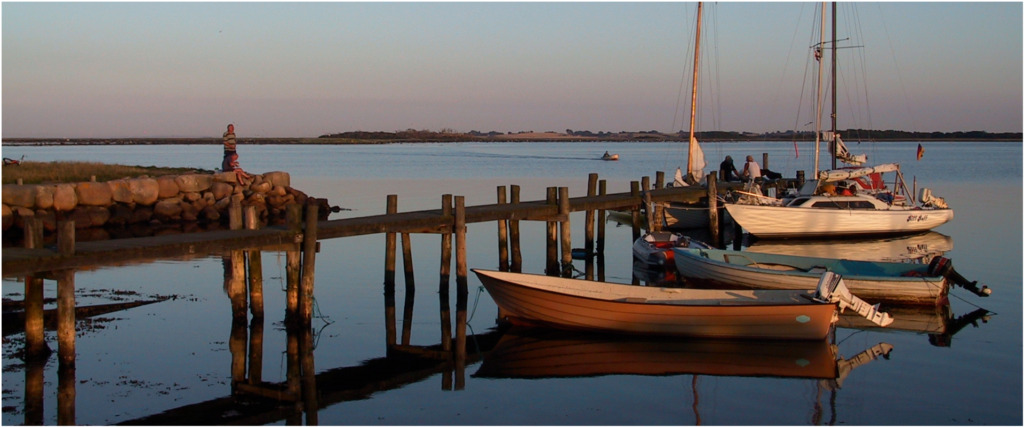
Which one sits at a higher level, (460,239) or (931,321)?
(460,239)

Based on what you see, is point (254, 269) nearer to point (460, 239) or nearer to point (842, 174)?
point (460, 239)

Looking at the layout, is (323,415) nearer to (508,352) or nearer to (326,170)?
(508,352)

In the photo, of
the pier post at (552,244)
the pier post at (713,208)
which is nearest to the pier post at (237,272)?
the pier post at (552,244)

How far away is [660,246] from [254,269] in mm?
10076

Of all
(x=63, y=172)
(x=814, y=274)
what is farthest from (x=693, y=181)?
(x=63, y=172)

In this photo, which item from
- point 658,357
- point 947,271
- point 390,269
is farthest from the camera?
point 390,269

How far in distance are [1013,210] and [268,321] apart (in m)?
31.8

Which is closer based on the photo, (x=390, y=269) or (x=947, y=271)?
(x=947, y=271)

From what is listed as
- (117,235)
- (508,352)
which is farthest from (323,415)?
(117,235)

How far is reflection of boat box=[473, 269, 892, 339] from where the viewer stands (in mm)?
14469

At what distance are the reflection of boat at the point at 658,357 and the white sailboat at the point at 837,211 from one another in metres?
12.3

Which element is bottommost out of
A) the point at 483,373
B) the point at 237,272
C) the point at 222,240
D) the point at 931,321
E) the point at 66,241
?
the point at 483,373

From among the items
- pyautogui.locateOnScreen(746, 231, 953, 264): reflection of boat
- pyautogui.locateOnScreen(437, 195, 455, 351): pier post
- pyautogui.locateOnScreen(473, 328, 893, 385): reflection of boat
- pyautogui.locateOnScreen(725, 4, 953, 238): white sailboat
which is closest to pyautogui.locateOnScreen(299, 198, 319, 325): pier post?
pyautogui.locateOnScreen(437, 195, 455, 351): pier post

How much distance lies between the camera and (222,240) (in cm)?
1362
